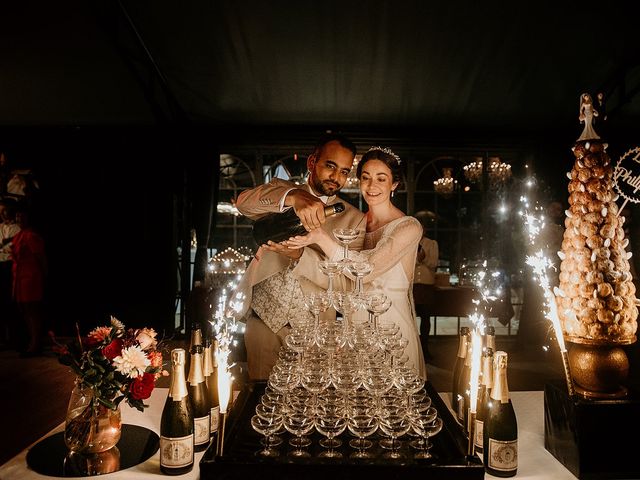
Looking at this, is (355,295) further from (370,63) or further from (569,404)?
(370,63)

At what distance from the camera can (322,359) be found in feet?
5.60

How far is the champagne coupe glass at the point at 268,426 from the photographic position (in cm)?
132

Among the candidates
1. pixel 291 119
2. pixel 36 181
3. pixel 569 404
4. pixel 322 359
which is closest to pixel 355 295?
pixel 322 359

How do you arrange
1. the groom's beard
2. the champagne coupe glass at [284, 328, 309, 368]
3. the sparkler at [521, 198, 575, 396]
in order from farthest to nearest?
the groom's beard → the champagne coupe glass at [284, 328, 309, 368] → the sparkler at [521, 198, 575, 396]

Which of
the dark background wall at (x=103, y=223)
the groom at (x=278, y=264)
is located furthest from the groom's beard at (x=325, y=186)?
the dark background wall at (x=103, y=223)

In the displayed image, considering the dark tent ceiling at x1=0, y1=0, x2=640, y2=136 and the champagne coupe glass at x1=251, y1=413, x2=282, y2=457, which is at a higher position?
the dark tent ceiling at x1=0, y1=0, x2=640, y2=136

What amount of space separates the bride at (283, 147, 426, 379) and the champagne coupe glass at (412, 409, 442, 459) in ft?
2.41

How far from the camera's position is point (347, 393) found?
150 centimetres

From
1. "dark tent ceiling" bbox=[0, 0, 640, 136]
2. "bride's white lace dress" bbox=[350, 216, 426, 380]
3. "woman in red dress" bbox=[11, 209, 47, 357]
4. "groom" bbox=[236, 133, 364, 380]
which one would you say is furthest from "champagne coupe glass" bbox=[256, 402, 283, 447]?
"woman in red dress" bbox=[11, 209, 47, 357]

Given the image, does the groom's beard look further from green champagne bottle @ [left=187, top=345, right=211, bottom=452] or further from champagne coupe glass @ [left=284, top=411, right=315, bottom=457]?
champagne coupe glass @ [left=284, top=411, right=315, bottom=457]

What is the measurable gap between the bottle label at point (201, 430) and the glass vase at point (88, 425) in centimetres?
24

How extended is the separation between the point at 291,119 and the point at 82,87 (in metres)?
2.43

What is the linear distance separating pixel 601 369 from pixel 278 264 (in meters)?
1.38

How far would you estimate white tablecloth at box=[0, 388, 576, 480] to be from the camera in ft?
4.29
